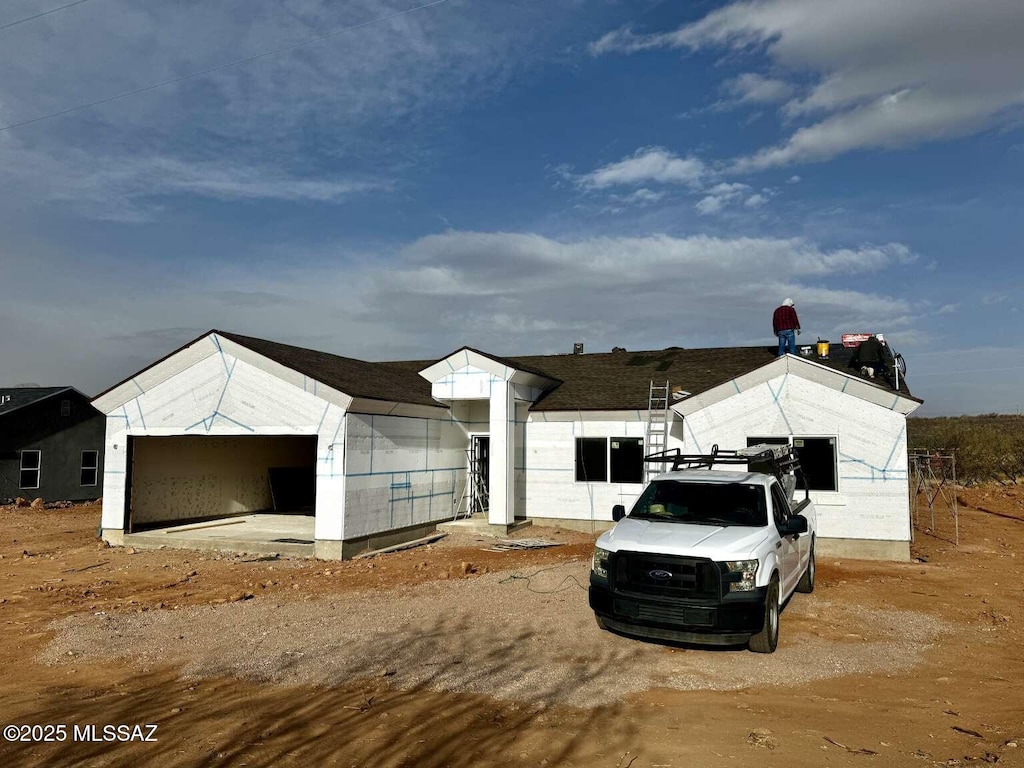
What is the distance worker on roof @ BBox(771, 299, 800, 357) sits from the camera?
19.6 m

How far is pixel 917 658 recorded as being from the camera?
803cm

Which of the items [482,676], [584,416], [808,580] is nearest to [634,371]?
[584,416]

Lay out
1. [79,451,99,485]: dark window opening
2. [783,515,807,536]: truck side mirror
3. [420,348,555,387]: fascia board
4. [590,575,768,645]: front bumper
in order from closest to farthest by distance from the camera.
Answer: [590,575,768,645]: front bumper < [783,515,807,536]: truck side mirror < [420,348,555,387]: fascia board < [79,451,99,485]: dark window opening

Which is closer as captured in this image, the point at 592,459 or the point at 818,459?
the point at 818,459

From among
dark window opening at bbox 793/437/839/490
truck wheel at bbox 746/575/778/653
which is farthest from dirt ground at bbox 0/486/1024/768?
dark window opening at bbox 793/437/839/490

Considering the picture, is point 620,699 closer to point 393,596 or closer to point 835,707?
point 835,707

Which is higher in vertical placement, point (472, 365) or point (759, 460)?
point (472, 365)

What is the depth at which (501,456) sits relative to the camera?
17984 mm

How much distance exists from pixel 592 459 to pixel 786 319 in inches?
267

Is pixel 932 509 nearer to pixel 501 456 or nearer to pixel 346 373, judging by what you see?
pixel 501 456

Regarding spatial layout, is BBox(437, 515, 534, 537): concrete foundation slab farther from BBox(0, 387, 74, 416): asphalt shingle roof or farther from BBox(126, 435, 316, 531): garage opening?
BBox(0, 387, 74, 416): asphalt shingle roof

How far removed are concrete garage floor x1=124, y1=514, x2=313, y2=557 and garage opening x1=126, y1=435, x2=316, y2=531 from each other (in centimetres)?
79

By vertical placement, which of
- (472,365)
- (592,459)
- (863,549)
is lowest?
(863,549)

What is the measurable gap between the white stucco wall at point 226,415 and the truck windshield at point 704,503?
7.52 metres
